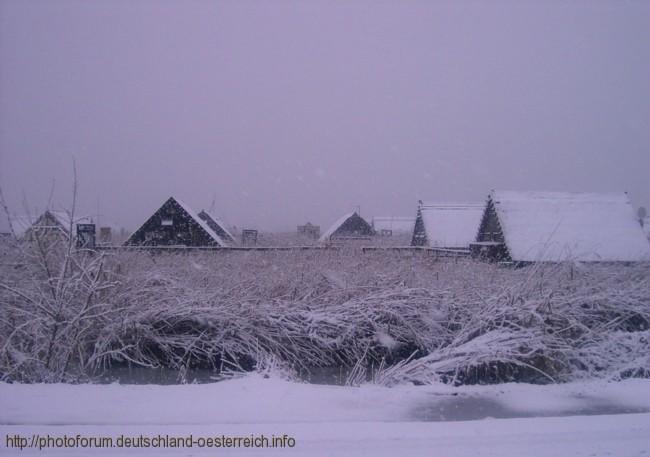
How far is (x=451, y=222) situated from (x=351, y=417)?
87.5 feet

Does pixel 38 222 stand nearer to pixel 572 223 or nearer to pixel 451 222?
pixel 572 223

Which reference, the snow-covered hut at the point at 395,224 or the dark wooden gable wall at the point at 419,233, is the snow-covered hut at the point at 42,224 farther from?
the snow-covered hut at the point at 395,224

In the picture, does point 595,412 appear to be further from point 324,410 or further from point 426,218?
point 426,218

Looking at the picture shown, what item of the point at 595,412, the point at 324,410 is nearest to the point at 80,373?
the point at 324,410

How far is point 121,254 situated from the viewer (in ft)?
37.6

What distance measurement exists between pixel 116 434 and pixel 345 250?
44.8ft

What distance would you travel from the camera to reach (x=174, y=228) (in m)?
22.5

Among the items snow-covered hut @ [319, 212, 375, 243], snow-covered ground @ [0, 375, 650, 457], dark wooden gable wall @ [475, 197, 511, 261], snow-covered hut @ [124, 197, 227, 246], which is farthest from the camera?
snow-covered hut @ [319, 212, 375, 243]

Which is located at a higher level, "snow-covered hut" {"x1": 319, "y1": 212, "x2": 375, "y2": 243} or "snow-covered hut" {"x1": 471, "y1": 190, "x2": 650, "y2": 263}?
"snow-covered hut" {"x1": 319, "y1": 212, "x2": 375, "y2": 243}

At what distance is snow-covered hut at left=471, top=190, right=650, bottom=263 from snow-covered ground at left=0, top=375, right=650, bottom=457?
14.0 meters

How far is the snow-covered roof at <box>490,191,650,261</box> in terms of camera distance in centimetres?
1975

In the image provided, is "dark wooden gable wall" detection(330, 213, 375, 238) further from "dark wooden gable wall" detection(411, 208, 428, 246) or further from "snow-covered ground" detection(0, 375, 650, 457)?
"snow-covered ground" detection(0, 375, 650, 457)

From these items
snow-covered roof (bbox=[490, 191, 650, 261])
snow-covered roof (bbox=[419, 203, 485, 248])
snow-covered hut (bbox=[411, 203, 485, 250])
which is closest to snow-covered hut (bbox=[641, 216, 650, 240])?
snow-covered roof (bbox=[490, 191, 650, 261])

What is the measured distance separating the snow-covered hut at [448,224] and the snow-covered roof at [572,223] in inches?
232
